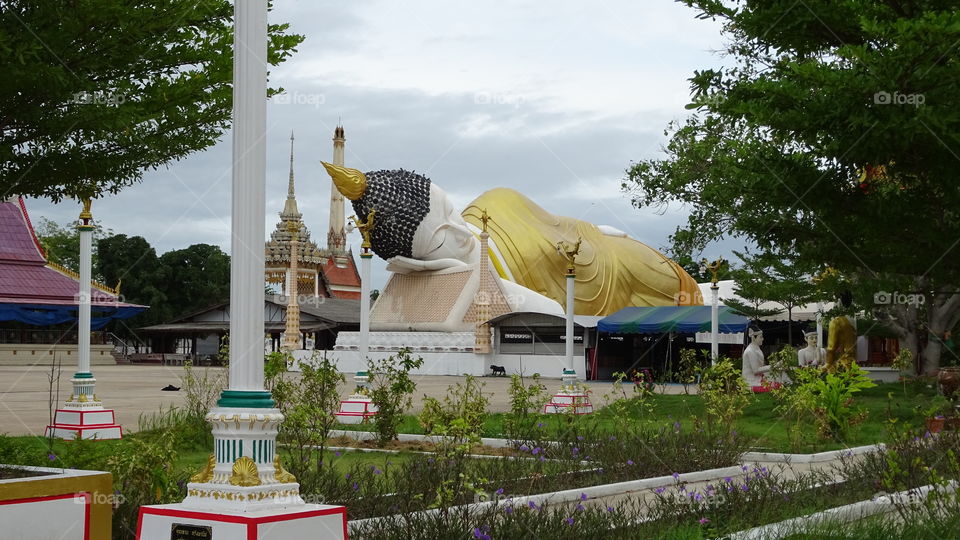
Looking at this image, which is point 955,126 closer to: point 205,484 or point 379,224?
point 205,484

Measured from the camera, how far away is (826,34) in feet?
41.3

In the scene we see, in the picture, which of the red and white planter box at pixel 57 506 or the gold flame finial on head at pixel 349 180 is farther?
the gold flame finial on head at pixel 349 180

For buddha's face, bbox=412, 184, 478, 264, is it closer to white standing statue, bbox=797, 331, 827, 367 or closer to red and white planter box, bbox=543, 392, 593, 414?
white standing statue, bbox=797, 331, 827, 367

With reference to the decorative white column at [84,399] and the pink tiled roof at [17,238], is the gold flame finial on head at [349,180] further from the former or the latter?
the pink tiled roof at [17,238]

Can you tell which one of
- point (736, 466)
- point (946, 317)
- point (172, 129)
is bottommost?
point (736, 466)

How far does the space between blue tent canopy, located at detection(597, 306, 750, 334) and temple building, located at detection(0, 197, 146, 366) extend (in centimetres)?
2600

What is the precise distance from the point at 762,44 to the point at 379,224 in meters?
24.1

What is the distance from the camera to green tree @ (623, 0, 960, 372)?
10164 millimetres

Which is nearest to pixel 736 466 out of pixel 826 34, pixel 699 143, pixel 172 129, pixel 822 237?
pixel 822 237

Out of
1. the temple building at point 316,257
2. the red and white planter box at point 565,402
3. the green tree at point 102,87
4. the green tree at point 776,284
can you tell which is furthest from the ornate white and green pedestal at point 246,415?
A: the temple building at point 316,257

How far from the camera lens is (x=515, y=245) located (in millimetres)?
40812

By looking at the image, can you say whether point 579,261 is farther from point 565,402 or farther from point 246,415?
point 246,415

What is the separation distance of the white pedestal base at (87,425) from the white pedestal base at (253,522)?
953 centimetres

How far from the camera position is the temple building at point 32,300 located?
46969 millimetres
